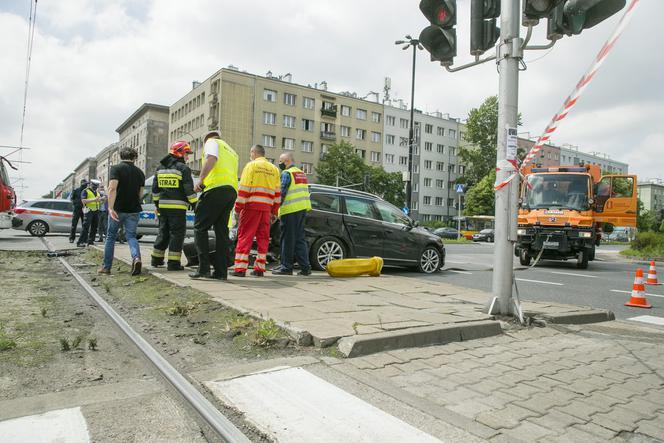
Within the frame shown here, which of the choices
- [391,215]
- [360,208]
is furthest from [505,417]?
[391,215]

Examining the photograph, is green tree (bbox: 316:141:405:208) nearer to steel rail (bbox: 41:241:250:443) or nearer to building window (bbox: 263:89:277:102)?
building window (bbox: 263:89:277:102)

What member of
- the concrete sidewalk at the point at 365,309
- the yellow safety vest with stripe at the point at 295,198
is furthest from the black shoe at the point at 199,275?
the yellow safety vest with stripe at the point at 295,198

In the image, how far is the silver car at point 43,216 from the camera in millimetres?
19297

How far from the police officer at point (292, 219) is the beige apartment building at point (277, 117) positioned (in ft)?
162

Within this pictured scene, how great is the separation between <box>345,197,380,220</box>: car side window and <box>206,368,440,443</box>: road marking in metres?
6.84

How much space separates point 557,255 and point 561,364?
1165 centimetres

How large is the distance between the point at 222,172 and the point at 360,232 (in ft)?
12.4

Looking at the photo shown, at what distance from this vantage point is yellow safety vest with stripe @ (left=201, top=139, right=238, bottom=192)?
6637 millimetres

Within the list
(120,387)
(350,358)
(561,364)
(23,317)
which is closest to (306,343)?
(350,358)

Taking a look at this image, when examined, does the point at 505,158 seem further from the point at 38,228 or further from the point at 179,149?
the point at 38,228

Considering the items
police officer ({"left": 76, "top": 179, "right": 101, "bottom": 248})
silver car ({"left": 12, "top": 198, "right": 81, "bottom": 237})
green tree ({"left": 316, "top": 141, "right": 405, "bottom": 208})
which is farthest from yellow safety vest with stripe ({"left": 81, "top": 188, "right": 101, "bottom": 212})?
green tree ({"left": 316, "top": 141, "right": 405, "bottom": 208})

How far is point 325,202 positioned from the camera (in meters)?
9.56

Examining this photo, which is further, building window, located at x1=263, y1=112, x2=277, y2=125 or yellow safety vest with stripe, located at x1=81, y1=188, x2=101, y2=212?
building window, located at x1=263, y1=112, x2=277, y2=125

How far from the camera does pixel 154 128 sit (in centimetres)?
8519
